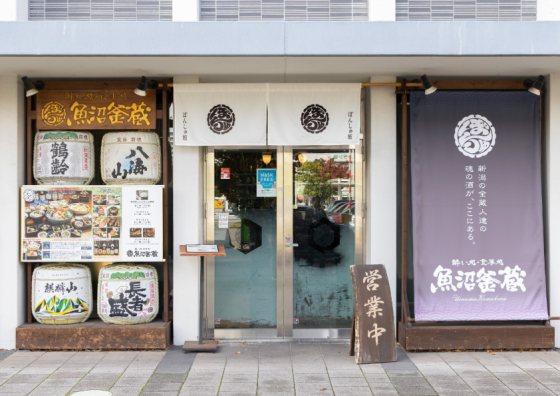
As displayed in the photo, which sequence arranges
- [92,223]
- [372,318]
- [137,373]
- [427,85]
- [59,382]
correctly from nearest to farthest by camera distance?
[59,382], [137,373], [372,318], [427,85], [92,223]

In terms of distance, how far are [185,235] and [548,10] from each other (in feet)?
18.4

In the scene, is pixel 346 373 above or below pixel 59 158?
below

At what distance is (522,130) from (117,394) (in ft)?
18.8

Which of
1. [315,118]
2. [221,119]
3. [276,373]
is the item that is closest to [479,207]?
[315,118]

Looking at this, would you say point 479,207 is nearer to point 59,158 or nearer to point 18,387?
point 59,158

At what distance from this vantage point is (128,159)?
20.8 ft

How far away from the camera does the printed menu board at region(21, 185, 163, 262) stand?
617 centimetres

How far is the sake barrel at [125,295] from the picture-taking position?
6141 millimetres

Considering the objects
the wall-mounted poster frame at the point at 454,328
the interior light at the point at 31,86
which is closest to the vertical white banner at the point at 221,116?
the interior light at the point at 31,86

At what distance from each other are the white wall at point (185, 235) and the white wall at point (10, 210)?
78.9 inches

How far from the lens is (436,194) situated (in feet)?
20.4

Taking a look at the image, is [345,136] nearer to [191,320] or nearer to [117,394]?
[191,320]

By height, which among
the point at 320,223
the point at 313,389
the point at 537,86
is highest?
the point at 537,86

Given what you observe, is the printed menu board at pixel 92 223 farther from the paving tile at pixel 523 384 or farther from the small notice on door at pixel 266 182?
the paving tile at pixel 523 384
